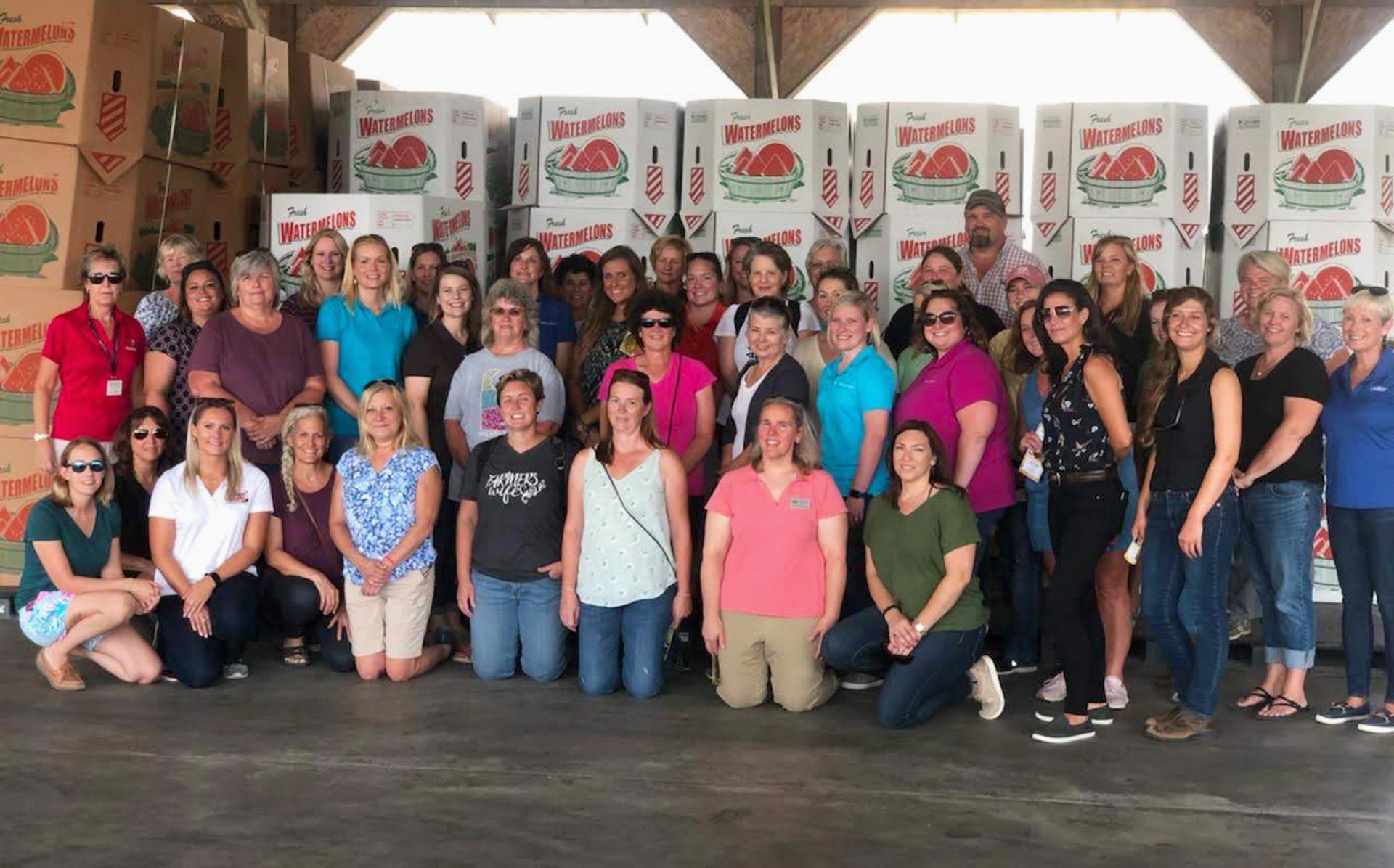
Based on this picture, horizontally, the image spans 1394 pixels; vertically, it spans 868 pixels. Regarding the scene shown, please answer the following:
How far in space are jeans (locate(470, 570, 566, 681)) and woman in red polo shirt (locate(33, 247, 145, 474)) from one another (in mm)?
1717

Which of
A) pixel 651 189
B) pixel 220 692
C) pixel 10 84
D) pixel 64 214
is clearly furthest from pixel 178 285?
pixel 651 189

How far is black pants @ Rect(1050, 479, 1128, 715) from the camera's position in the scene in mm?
4672

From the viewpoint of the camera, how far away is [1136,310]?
5633 mm

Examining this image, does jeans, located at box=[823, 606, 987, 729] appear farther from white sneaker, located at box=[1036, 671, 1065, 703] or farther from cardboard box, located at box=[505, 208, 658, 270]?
cardboard box, located at box=[505, 208, 658, 270]

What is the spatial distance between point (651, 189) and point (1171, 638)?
3779mm

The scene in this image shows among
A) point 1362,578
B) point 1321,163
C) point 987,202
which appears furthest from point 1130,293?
point 1321,163

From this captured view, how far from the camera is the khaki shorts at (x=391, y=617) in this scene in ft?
17.9

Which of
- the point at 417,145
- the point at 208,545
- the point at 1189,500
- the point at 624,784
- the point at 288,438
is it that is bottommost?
the point at 624,784

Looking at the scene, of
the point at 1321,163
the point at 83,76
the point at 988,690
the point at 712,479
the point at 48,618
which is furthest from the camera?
the point at 1321,163

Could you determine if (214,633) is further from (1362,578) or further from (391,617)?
(1362,578)

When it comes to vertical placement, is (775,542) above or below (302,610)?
above

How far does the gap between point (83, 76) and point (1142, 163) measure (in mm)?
4935

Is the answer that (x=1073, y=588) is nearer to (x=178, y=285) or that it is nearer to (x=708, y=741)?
(x=708, y=741)

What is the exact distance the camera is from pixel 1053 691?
17.3 ft
